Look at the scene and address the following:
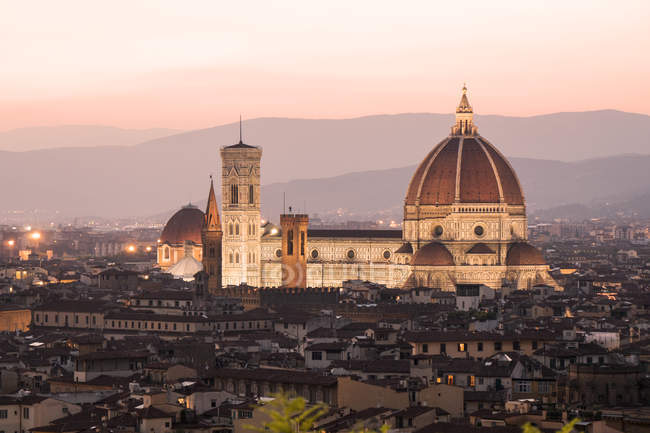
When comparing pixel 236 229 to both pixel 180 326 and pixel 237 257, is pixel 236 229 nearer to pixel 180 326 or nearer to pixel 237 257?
pixel 237 257

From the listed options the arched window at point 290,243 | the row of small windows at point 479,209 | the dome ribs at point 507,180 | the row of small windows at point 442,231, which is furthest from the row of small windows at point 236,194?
the dome ribs at point 507,180

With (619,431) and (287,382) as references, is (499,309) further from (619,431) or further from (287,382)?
(619,431)

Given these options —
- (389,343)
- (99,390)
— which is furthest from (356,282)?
(99,390)

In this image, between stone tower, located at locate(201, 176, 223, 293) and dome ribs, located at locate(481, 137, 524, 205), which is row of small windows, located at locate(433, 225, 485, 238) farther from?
stone tower, located at locate(201, 176, 223, 293)

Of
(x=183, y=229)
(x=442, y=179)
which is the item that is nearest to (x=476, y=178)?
(x=442, y=179)

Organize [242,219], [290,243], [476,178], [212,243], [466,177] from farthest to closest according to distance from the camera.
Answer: [242,219] → [290,243] → [212,243] → [466,177] → [476,178]

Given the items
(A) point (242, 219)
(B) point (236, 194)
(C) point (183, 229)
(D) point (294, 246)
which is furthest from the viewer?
(C) point (183, 229)

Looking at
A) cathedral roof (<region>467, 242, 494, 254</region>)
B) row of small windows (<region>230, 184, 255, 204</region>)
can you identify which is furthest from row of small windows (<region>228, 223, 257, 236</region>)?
cathedral roof (<region>467, 242, 494, 254</region>)
